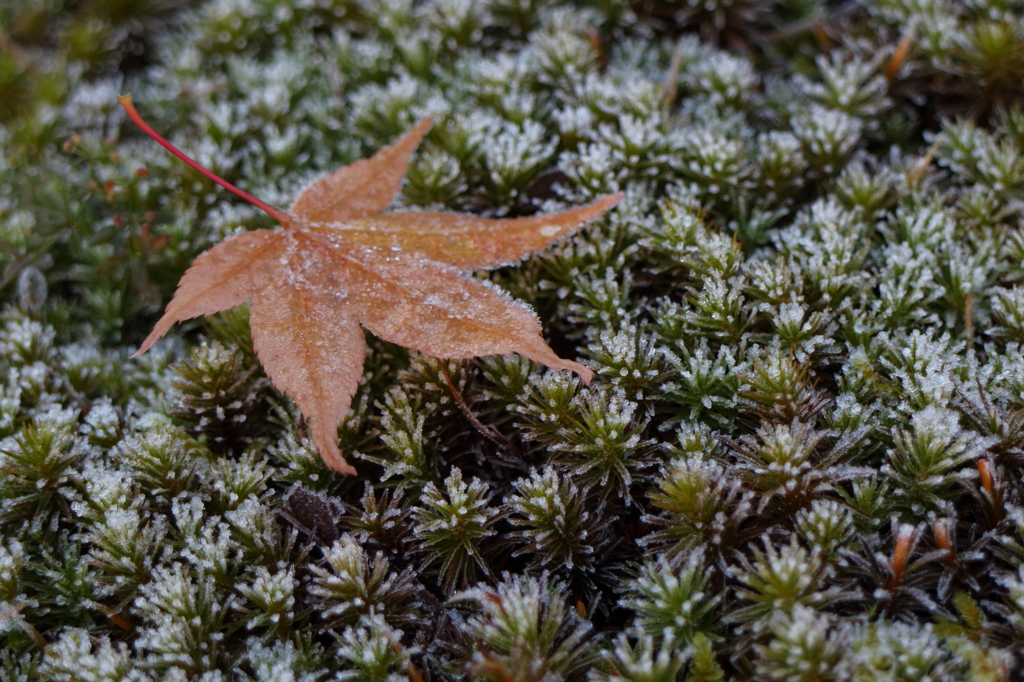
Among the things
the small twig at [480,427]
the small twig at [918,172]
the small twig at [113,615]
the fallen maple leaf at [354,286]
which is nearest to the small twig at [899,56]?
the small twig at [918,172]

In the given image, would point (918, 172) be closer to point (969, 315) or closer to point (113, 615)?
point (969, 315)

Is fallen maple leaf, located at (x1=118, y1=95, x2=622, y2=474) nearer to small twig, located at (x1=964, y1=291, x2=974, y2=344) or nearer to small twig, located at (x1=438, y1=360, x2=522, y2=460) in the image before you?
small twig, located at (x1=438, y1=360, x2=522, y2=460)

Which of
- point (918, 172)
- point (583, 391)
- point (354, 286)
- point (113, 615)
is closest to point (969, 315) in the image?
point (918, 172)

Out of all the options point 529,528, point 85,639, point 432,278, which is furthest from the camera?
point 432,278

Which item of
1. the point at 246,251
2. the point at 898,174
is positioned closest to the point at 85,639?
the point at 246,251

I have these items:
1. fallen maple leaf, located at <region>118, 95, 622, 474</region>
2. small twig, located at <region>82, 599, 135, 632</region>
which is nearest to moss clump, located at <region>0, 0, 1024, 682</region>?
small twig, located at <region>82, 599, 135, 632</region>

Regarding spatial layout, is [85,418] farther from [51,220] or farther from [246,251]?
[51,220]
